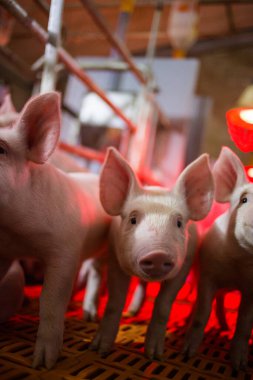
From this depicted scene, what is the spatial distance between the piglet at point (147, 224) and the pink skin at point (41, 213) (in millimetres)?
146

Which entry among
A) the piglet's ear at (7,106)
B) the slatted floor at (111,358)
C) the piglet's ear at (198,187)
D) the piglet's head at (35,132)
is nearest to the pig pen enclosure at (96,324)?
the slatted floor at (111,358)

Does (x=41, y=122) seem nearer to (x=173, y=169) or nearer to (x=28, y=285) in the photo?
Result: (x=28, y=285)

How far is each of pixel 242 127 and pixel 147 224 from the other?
1.53 ft

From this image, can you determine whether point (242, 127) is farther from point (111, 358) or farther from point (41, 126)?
point (111, 358)

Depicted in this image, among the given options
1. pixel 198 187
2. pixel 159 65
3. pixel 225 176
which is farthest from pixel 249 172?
pixel 159 65

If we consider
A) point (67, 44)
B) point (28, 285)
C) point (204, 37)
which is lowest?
Result: point (28, 285)

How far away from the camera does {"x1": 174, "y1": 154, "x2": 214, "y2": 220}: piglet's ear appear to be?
1.16 meters

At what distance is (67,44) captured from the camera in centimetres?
175

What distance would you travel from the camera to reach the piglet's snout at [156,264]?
2.98ft

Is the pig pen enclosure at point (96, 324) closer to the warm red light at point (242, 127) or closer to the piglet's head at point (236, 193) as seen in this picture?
the piglet's head at point (236, 193)

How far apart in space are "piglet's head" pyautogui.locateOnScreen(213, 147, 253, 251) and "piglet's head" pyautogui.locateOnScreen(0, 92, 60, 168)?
0.56 metres

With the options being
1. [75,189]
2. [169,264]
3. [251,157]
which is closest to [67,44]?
[75,189]

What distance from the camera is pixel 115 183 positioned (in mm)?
1194

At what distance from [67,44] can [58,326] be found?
1.29 meters
